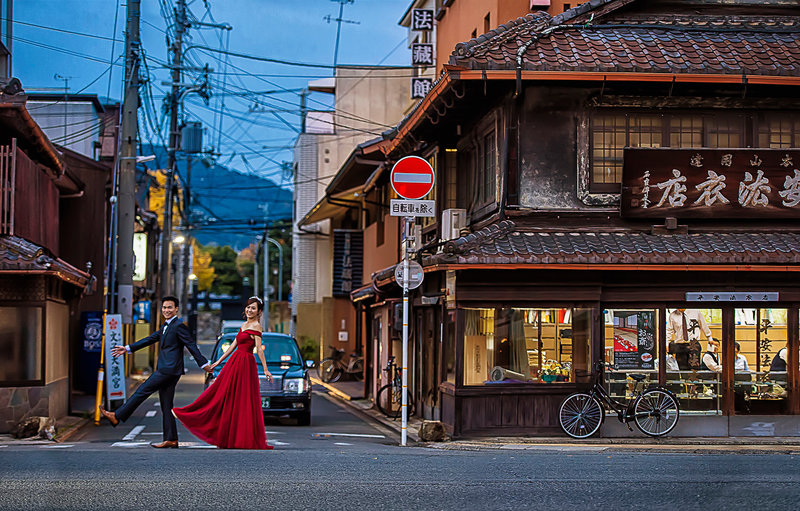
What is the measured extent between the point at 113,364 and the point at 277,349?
4.30 metres

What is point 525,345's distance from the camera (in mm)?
17703

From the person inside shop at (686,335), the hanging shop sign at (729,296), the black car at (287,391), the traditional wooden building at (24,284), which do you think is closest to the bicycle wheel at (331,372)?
the black car at (287,391)

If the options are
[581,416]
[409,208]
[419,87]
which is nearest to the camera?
[409,208]

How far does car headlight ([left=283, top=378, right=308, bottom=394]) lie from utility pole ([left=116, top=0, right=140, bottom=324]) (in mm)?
5558

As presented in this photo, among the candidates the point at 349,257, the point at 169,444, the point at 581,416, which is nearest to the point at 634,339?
the point at 581,416

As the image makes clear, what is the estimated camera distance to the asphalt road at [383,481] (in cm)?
788

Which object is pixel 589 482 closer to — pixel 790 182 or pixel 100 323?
pixel 790 182

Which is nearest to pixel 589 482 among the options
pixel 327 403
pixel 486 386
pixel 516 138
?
pixel 486 386

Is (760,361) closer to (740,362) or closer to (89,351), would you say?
(740,362)

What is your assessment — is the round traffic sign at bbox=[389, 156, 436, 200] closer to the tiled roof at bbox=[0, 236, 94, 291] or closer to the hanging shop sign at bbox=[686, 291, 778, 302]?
Result: the hanging shop sign at bbox=[686, 291, 778, 302]

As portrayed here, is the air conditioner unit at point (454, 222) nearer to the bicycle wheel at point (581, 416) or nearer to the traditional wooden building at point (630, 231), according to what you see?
the traditional wooden building at point (630, 231)

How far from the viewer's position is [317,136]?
5403 centimetres

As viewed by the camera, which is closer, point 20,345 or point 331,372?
point 20,345

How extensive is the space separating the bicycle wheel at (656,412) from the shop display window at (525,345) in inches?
44.2
